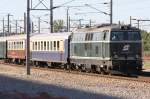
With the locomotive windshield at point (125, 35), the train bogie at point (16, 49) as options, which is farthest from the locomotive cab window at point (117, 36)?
the train bogie at point (16, 49)

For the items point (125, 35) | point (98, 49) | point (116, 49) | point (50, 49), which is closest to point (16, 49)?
point (50, 49)

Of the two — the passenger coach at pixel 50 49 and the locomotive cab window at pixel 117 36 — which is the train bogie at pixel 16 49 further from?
the locomotive cab window at pixel 117 36

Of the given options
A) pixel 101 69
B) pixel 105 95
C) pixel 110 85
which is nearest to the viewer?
pixel 105 95

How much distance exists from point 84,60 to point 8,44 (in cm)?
2327

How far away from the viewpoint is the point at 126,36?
97.8 feet

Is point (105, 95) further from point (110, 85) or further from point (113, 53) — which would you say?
point (113, 53)

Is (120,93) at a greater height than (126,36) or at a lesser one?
lesser

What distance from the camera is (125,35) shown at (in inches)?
1174

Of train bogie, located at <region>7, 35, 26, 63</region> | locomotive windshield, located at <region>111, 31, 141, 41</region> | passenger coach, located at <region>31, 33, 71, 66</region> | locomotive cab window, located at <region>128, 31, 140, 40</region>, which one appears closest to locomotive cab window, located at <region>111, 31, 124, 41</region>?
locomotive windshield, located at <region>111, 31, 141, 41</region>

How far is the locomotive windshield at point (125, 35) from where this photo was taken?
96.7 feet

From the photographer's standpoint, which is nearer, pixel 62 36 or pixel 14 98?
pixel 14 98

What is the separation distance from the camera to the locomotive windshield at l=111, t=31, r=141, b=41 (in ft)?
96.7

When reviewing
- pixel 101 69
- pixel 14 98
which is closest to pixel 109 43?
pixel 101 69

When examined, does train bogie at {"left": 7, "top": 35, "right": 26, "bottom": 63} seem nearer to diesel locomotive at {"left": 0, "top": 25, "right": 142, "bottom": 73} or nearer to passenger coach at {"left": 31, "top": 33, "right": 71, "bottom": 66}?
passenger coach at {"left": 31, "top": 33, "right": 71, "bottom": 66}
